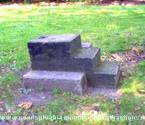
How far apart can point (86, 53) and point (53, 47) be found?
1.49 feet

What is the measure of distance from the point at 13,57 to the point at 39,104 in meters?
2.23

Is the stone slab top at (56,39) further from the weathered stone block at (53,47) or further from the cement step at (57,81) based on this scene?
the cement step at (57,81)

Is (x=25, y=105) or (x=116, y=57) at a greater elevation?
(x=116, y=57)

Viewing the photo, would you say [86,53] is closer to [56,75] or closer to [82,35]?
[56,75]

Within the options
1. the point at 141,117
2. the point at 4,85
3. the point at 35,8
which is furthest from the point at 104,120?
the point at 35,8

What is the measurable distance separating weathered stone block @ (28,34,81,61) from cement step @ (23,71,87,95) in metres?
0.22

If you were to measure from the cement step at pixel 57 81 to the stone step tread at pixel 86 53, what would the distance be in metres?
0.22

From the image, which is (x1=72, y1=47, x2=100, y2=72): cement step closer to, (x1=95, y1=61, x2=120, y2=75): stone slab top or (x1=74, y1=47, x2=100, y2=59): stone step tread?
(x1=74, y1=47, x2=100, y2=59): stone step tread

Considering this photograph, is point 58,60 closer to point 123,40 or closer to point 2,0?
point 123,40

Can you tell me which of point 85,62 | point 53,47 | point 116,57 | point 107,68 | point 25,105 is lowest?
point 25,105

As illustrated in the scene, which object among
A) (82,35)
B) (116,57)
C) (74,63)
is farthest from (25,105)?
(82,35)

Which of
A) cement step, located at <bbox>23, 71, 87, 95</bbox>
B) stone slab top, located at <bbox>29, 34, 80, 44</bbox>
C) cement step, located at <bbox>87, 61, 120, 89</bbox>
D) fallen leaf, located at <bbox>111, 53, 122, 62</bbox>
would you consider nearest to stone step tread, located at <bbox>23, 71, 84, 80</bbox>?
cement step, located at <bbox>23, 71, 87, 95</bbox>

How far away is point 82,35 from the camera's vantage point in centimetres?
788

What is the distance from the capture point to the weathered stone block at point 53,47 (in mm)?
4621
